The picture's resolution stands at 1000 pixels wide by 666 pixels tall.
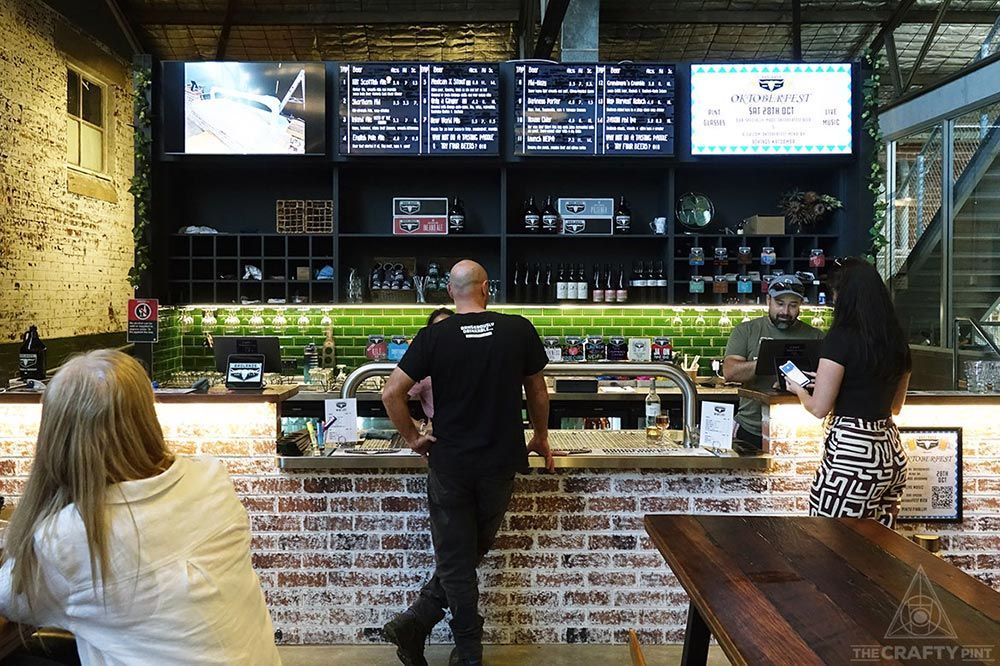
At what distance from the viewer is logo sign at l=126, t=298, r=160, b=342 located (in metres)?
4.33

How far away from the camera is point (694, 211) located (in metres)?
6.55

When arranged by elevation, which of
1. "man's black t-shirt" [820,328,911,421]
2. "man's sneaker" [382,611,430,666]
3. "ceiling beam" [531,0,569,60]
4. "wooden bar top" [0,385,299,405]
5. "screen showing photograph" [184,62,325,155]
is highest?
"ceiling beam" [531,0,569,60]

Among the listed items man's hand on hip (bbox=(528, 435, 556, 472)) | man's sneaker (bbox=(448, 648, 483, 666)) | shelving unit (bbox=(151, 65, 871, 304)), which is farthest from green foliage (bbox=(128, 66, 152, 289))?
man's sneaker (bbox=(448, 648, 483, 666))

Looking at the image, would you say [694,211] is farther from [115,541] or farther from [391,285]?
[115,541]

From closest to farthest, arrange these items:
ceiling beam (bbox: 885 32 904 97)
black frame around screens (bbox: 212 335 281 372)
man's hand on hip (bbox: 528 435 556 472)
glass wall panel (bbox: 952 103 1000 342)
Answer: man's hand on hip (bbox: 528 435 556 472)
black frame around screens (bbox: 212 335 281 372)
glass wall panel (bbox: 952 103 1000 342)
ceiling beam (bbox: 885 32 904 97)

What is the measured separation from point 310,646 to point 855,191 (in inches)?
207

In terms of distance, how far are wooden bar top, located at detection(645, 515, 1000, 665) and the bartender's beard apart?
9.55 ft

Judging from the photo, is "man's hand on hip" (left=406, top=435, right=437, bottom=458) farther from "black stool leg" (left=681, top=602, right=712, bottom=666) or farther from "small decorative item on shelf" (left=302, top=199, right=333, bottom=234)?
"small decorative item on shelf" (left=302, top=199, right=333, bottom=234)

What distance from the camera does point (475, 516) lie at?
3.09 metres

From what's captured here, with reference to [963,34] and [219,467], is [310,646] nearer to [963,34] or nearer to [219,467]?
[219,467]

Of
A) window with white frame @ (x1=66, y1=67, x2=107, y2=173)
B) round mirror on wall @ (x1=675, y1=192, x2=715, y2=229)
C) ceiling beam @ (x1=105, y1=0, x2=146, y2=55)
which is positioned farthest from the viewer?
ceiling beam @ (x1=105, y1=0, x2=146, y2=55)

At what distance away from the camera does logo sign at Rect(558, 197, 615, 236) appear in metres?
6.38

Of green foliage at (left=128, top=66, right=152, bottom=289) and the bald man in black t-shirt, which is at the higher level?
green foliage at (left=128, top=66, right=152, bottom=289)

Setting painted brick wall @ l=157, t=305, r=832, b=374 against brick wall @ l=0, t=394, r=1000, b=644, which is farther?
painted brick wall @ l=157, t=305, r=832, b=374
